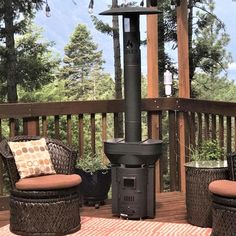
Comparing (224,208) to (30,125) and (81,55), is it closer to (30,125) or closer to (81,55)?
(30,125)

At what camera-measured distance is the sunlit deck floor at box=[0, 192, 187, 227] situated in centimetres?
500

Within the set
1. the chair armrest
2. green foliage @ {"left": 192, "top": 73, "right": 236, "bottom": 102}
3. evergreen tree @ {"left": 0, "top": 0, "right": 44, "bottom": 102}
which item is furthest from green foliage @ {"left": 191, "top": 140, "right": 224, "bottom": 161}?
green foliage @ {"left": 192, "top": 73, "right": 236, "bottom": 102}

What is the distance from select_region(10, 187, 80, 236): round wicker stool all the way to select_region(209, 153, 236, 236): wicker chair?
121 centimetres

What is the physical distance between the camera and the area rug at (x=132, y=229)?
14.8ft

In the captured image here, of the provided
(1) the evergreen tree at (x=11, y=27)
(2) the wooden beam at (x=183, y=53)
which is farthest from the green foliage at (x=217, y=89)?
(2) the wooden beam at (x=183, y=53)

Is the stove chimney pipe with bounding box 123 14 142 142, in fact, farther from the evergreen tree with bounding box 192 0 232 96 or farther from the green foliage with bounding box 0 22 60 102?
the green foliage with bounding box 0 22 60 102

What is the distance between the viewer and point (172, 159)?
6.13m

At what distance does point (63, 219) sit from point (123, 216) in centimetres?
74

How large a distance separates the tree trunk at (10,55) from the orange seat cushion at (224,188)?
1152 centimetres

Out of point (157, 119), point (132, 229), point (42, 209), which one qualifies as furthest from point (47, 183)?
point (157, 119)

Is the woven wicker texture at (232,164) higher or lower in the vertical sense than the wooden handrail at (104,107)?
lower

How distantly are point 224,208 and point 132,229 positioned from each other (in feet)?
3.22

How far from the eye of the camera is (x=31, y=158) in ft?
15.3

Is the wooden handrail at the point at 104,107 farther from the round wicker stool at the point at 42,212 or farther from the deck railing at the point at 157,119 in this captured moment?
the round wicker stool at the point at 42,212
